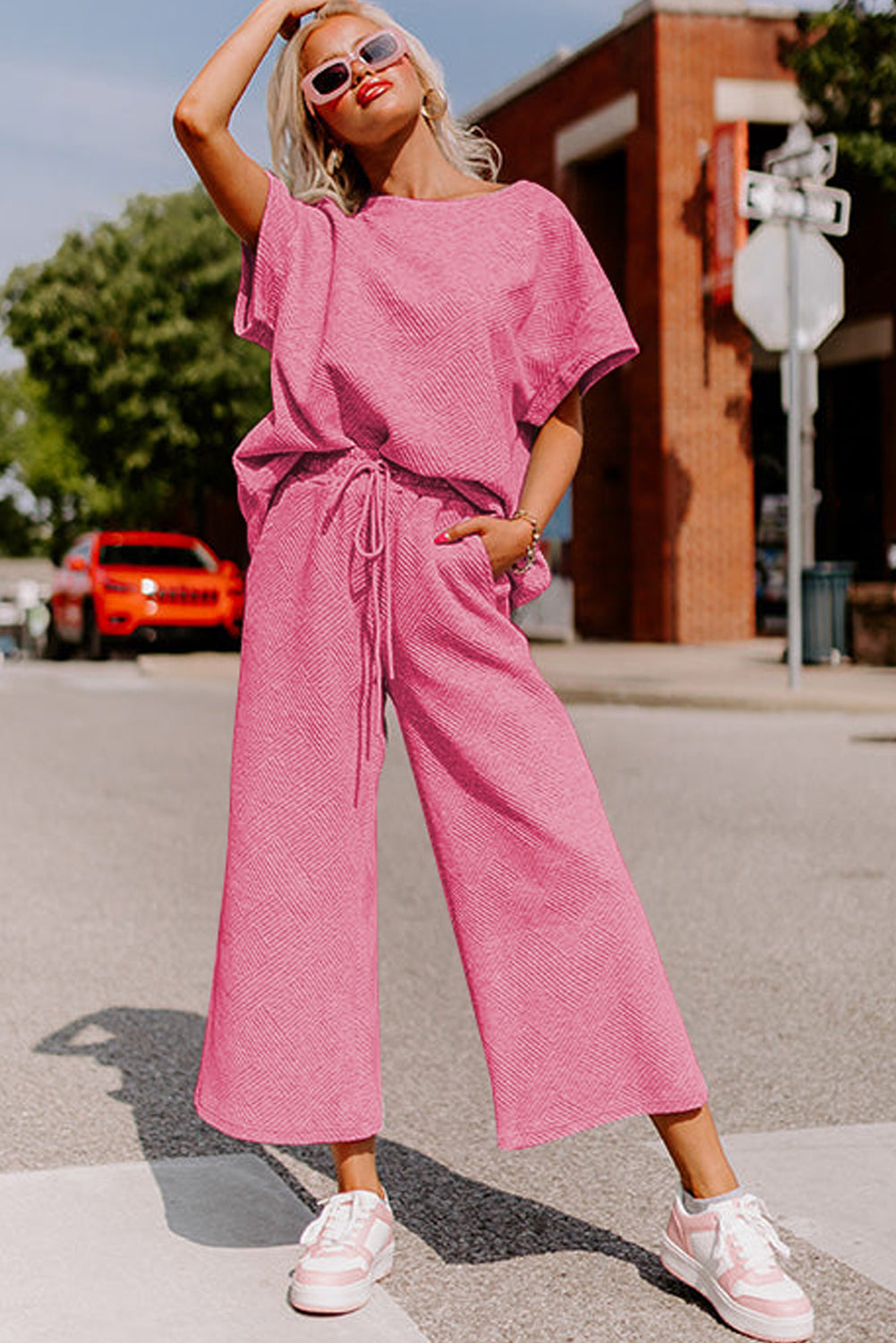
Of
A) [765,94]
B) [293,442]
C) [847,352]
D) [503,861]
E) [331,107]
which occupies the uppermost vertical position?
[765,94]

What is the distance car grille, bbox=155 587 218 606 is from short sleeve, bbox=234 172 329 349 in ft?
66.1

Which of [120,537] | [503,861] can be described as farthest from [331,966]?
[120,537]

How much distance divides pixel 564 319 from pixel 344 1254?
4.69 ft

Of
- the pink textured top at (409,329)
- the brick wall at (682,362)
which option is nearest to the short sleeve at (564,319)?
the pink textured top at (409,329)

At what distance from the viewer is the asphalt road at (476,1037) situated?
8.86 ft

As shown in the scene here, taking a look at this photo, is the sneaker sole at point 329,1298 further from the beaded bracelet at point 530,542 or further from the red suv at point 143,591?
the red suv at point 143,591

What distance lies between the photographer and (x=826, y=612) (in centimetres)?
1764

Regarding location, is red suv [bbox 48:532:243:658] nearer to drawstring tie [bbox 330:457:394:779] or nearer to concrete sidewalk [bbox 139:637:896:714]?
concrete sidewalk [bbox 139:637:896:714]

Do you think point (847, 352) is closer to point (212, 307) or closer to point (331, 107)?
point (212, 307)

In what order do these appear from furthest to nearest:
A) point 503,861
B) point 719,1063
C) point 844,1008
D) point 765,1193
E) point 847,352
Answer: point 847,352 < point 844,1008 < point 719,1063 < point 765,1193 < point 503,861

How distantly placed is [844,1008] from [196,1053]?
1.65 metres

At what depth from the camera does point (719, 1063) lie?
13.2 feet

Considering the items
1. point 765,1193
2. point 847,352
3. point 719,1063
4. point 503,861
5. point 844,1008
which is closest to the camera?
point 503,861

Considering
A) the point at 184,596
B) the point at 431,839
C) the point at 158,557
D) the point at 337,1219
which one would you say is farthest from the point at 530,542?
the point at 158,557
